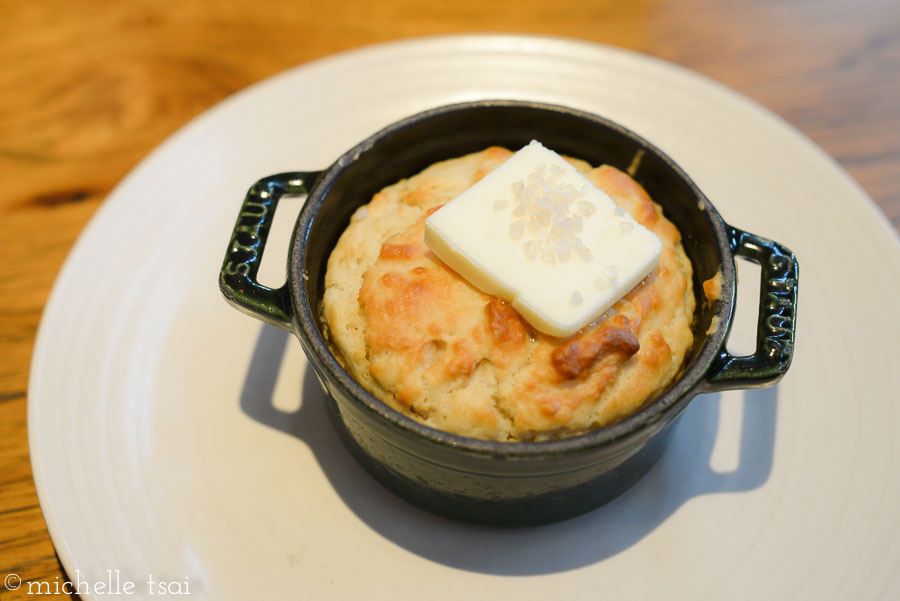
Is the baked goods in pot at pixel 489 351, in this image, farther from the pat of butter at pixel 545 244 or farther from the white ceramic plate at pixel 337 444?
the white ceramic plate at pixel 337 444

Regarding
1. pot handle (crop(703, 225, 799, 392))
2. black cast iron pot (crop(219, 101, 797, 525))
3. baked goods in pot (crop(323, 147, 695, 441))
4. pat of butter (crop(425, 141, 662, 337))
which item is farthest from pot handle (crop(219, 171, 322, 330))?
pot handle (crop(703, 225, 799, 392))

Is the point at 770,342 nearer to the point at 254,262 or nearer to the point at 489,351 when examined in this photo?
the point at 489,351

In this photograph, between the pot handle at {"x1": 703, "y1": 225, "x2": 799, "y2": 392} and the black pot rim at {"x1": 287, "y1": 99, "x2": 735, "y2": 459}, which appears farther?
the pot handle at {"x1": 703, "y1": 225, "x2": 799, "y2": 392}

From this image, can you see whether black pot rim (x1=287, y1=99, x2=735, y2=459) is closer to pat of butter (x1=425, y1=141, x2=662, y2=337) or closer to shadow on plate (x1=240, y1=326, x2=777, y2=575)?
pat of butter (x1=425, y1=141, x2=662, y2=337)

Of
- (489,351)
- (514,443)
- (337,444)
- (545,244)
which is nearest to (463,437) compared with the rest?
(514,443)

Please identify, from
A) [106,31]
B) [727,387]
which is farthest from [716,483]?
[106,31]

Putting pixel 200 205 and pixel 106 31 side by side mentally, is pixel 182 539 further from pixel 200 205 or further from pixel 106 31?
pixel 106 31

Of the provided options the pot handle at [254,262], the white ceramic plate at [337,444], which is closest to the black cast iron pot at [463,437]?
the pot handle at [254,262]
